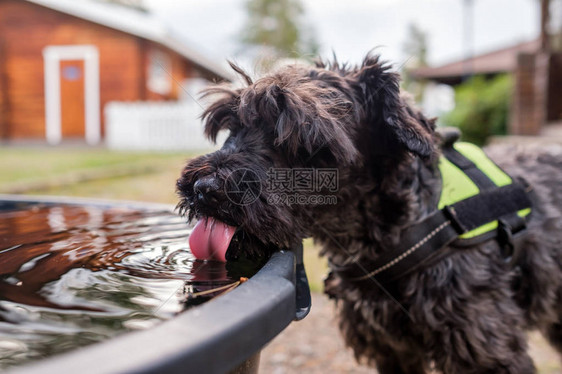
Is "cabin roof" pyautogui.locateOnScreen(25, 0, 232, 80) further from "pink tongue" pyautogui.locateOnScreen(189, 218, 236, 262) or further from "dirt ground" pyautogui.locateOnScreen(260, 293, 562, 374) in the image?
"pink tongue" pyautogui.locateOnScreen(189, 218, 236, 262)

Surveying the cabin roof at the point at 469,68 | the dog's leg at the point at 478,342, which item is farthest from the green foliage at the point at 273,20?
the dog's leg at the point at 478,342

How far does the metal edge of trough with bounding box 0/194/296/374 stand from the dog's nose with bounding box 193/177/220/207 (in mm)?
662

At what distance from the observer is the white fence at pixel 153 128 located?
17.0 meters

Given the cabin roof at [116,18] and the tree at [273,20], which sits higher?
the tree at [273,20]

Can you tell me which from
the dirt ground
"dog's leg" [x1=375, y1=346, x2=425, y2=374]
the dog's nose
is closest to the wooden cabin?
the dirt ground

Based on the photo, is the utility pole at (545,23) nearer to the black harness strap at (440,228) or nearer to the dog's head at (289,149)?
the black harness strap at (440,228)

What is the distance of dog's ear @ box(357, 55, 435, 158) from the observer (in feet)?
7.64

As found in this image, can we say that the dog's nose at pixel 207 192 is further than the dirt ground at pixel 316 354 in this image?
No

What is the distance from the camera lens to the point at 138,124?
17375mm

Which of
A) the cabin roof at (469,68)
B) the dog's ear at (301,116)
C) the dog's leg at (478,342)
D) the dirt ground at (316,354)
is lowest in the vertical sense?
the dirt ground at (316,354)

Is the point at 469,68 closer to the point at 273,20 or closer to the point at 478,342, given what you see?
the point at 478,342

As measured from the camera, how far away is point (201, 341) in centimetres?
90

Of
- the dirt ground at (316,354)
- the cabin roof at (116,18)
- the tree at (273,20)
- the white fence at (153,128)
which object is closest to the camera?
the dirt ground at (316,354)

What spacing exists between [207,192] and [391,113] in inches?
40.3
